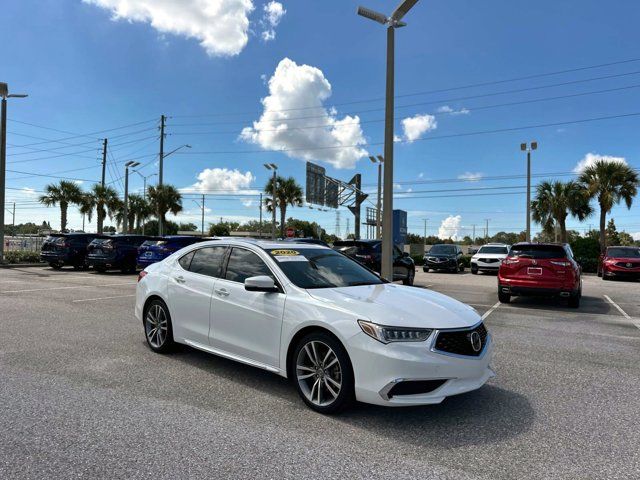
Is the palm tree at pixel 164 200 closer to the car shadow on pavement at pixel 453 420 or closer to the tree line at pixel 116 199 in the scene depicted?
the tree line at pixel 116 199

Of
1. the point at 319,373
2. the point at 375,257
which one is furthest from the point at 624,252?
the point at 319,373

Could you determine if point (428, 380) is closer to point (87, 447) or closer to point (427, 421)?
point (427, 421)

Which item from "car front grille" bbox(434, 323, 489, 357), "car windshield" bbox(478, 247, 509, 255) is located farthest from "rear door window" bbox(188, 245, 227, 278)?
"car windshield" bbox(478, 247, 509, 255)

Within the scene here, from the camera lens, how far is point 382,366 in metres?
3.59

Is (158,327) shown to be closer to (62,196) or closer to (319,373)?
(319,373)

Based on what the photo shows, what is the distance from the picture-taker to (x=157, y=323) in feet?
19.6

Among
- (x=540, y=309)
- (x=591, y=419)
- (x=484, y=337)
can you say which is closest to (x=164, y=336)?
(x=484, y=337)

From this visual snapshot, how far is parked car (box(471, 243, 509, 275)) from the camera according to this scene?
24.0 meters

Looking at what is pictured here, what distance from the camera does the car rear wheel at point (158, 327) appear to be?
5768 millimetres

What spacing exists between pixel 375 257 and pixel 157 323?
11.5m

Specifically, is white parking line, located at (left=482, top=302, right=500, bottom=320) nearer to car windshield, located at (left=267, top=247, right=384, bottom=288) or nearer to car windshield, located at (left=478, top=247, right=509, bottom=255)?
car windshield, located at (left=267, top=247, right=384, bottom=288)

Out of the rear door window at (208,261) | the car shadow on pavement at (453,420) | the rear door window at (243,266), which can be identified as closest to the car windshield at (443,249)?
the rear door window at (208,261)

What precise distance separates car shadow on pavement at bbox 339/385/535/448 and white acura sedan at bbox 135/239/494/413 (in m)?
0.24

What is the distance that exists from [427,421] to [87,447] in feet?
8.62
